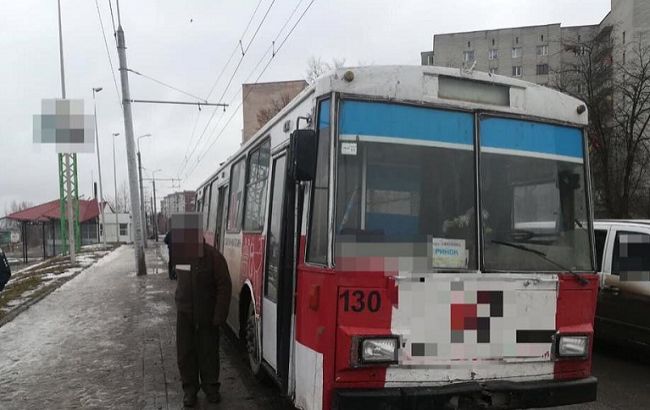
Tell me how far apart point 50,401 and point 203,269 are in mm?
2233

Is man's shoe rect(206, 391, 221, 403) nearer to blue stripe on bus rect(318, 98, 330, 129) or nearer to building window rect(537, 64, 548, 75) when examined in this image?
blue stripe on bus rect(318, 98, 330, 129)

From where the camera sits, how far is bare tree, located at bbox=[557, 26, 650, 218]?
25969 millimetres

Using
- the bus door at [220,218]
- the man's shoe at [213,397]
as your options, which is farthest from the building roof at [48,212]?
the man's shoe at [213,397]

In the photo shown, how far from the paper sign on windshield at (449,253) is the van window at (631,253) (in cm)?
400

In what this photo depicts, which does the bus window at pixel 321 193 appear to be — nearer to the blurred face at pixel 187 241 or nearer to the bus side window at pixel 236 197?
the blurred face at pixel 187 241

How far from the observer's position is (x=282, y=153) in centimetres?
520

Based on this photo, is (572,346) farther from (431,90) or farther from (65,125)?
(65,125)

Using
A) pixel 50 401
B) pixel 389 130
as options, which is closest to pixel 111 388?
pixel 50 401

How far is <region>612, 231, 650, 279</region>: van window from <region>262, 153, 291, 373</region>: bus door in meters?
4.56

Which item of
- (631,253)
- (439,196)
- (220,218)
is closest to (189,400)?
(439,196)

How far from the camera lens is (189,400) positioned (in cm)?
565

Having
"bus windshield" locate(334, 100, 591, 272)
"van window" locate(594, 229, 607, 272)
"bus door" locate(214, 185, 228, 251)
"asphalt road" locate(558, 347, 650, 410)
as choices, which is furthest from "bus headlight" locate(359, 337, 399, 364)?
"bus door" locate(214, 185, 228, 251)

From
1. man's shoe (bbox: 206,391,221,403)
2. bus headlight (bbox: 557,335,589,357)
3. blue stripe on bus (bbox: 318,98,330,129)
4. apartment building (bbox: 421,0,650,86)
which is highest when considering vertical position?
apartment building (bbox: 421,0,650,86)

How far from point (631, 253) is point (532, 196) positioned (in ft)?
11.6
